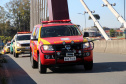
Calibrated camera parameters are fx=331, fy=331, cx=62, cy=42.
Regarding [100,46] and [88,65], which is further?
[100,46]

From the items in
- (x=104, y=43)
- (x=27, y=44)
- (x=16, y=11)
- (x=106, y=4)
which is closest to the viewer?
(x=27, y=44)

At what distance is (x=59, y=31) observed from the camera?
1161 cm

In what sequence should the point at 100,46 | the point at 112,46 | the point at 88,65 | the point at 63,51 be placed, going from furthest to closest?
the point at 100,46
the point at 112,46
the point at 88,65
the point at 63,51

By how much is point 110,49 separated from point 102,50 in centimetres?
209

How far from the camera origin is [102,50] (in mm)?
24609

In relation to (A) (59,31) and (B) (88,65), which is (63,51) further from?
(A) (59,31)

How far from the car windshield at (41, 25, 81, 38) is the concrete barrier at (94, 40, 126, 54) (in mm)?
8795

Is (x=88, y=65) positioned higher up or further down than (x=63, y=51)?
further down

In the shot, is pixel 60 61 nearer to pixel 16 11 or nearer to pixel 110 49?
pixel 110 49

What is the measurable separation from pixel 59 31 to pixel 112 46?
11.1 meters

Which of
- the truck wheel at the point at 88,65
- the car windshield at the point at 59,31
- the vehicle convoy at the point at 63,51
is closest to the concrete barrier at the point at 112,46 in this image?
the car windshield at the point at 59,31

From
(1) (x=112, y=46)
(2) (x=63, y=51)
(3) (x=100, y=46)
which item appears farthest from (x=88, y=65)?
(3) (x=100, y=46)

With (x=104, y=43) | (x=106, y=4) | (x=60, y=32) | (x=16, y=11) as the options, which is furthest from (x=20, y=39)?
(x=16, y=11)

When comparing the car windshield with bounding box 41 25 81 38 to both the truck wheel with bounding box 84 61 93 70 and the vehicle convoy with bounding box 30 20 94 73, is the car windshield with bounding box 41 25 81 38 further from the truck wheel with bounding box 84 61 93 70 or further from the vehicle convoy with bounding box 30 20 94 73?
the truck wheel with bounding box 84 61 93 70
